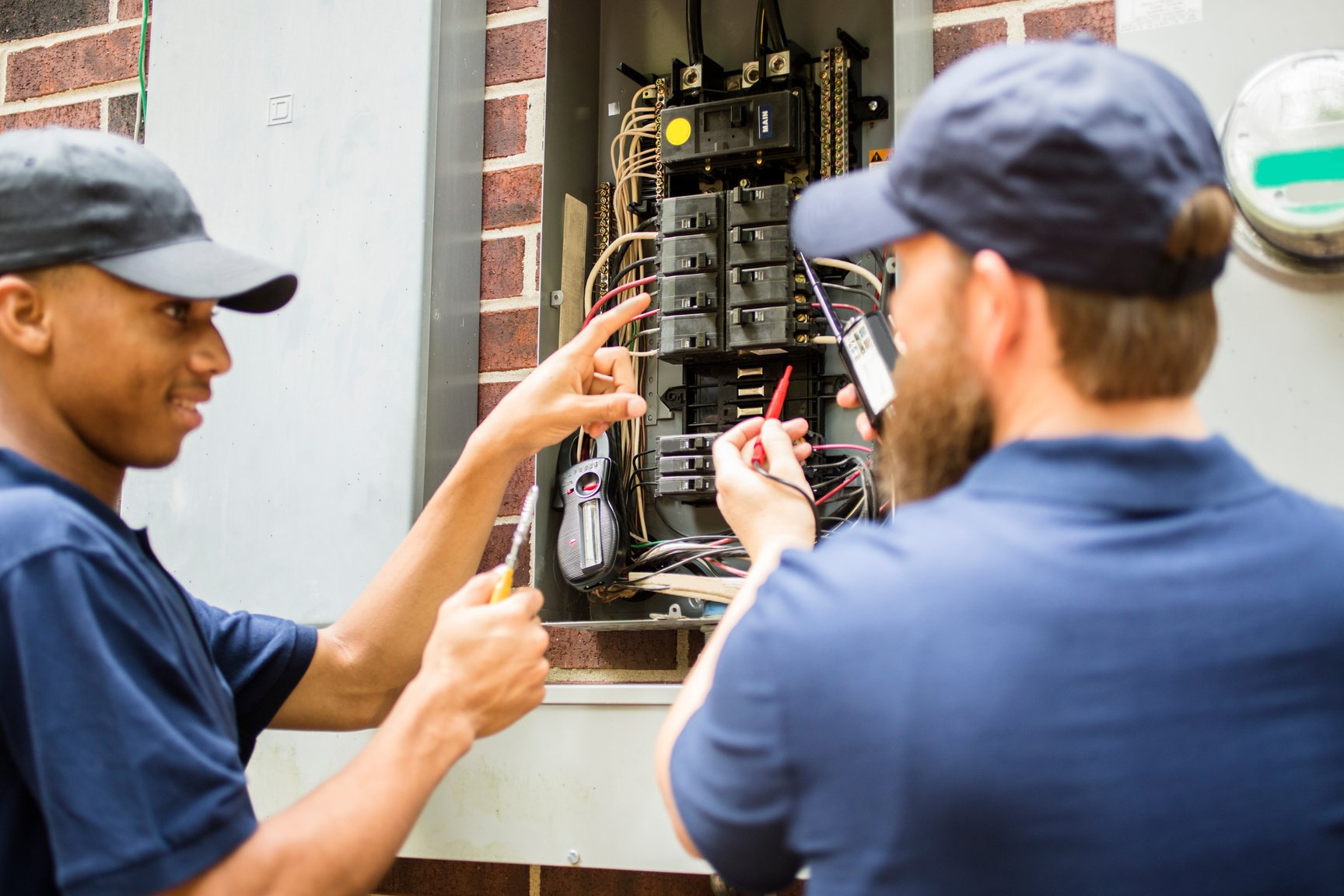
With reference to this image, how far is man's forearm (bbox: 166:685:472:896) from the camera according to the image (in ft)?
2.60

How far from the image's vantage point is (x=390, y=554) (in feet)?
4.22

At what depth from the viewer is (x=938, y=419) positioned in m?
0.70

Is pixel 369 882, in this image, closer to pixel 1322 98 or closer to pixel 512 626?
pixel 512 626

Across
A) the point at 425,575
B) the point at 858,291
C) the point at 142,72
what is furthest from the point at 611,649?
the point at 142,72

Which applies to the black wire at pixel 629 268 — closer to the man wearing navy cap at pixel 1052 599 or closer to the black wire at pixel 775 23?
the black wire at pixel 775 23

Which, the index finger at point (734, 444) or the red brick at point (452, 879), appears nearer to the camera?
the index finger at point (734, 444)

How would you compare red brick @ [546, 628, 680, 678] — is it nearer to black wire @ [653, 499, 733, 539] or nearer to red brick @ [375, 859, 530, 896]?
black wire @ [653, 499, 733, 539]

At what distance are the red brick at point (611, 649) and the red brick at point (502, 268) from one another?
43 cm

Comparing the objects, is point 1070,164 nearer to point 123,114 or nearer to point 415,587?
point 415,587

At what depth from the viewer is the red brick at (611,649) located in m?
1.37

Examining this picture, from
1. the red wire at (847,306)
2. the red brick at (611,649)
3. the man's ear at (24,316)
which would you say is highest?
the red wire at (847,306)

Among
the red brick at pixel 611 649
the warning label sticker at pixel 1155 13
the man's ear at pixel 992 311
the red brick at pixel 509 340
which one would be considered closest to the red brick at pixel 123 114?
the red brick at pixel 509 340

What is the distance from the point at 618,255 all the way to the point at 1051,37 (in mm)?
557

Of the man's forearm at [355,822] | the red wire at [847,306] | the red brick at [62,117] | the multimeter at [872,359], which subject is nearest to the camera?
the man's forearm at [355,822]
